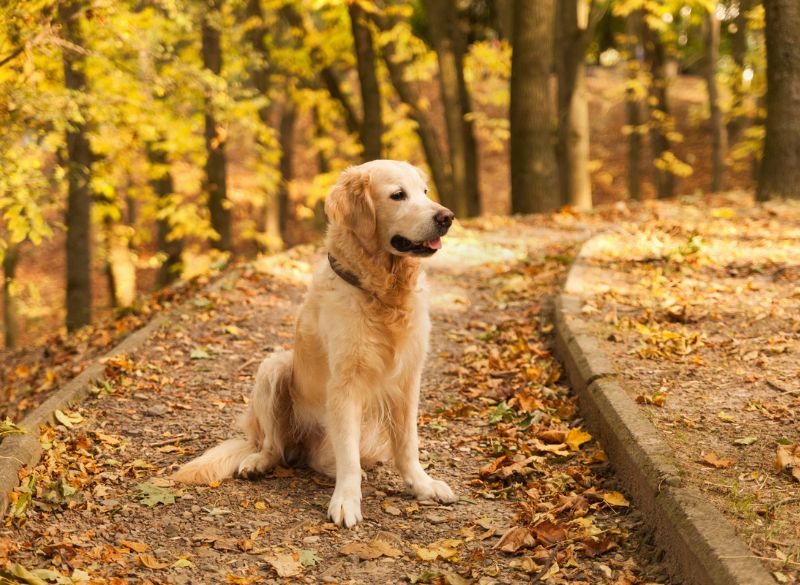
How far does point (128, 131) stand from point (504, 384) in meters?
6.55

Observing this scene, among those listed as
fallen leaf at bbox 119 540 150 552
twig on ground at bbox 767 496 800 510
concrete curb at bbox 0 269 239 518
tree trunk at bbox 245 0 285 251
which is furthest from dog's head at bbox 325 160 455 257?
tree trunk at bbox 245 0 285 251

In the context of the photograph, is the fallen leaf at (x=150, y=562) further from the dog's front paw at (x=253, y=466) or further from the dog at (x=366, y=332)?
the dog's front paw at (x=253, y=466)

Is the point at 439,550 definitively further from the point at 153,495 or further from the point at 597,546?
the point at 153,495

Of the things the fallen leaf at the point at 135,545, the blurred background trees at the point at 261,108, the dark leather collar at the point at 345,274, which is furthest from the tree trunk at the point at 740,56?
the fallen leaf at the point at 135,545

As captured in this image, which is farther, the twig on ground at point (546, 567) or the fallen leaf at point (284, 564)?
the fallen leaf at point (284, 564)

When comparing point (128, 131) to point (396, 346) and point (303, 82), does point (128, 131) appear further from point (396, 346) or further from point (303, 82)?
point (303, 82)

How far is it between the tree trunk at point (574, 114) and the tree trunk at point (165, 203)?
280 inches

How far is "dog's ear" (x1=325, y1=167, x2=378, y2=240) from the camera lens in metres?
3.85

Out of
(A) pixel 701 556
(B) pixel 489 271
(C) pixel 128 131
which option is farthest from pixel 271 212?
(A) pixel 701 556

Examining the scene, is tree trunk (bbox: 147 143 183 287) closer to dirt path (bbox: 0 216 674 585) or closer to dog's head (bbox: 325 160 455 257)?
dirt path (bbox: 0 216 674 585)

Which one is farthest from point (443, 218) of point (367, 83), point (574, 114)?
point (574, 114)

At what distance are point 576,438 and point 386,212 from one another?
1.64m

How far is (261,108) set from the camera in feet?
53.2

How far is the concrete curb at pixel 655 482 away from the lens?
2621mm
